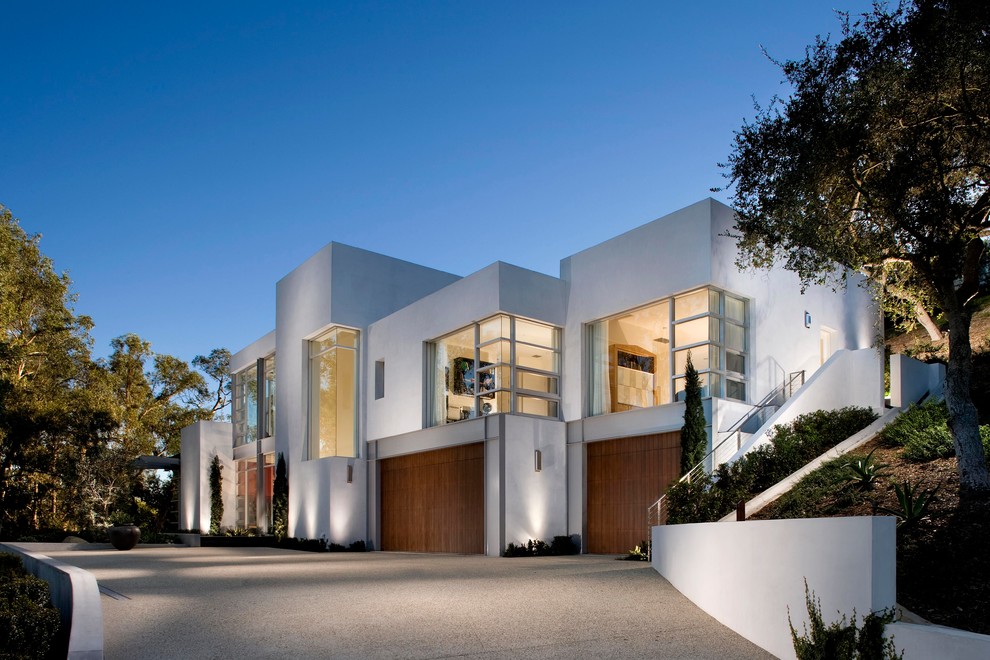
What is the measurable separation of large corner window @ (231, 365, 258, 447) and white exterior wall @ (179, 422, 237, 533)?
126 centimetres

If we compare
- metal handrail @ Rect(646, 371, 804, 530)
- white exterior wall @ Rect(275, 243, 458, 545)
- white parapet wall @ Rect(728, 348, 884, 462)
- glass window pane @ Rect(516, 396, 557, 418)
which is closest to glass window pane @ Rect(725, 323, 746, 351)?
metal handrail @ Rect(646, 371, 804, 530)

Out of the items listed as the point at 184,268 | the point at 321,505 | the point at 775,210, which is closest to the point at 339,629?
the point at 775,210

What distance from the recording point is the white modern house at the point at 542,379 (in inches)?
701

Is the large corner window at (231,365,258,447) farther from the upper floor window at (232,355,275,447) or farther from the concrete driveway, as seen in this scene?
the concrete driveway

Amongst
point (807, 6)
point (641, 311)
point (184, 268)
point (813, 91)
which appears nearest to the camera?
point (813, 91)

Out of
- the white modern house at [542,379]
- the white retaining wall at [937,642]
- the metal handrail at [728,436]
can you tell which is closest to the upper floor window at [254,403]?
the white modern house at [542,379]

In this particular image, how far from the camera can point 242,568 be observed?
1553 cm

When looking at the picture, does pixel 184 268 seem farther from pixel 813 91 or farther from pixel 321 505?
pixel 813 91

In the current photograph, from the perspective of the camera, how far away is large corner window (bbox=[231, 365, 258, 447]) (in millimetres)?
32000

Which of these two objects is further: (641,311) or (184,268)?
(184,268)

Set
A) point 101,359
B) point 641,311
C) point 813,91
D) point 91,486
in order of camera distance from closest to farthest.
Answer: point 813,91
point 641,311
point 91,486
point 101,359

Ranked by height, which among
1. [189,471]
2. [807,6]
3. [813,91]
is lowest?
[189,471]

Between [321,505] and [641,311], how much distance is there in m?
12.3

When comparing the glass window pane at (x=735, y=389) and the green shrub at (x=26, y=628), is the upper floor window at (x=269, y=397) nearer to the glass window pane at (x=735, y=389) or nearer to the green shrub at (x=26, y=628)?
the glass window pane at (x=735, y=389)
